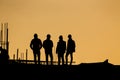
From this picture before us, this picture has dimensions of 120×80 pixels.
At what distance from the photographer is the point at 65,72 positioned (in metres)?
30.8

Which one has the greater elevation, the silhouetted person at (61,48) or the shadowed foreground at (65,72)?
the silhouetted person at (61,48)

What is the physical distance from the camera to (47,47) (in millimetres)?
32188

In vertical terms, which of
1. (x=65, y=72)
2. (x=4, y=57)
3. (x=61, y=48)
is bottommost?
(x=65, y=72)

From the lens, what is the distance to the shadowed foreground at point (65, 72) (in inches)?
1160

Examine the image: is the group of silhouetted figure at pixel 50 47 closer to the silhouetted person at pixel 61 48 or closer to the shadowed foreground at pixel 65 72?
the silhouetted person at pixel 61 48

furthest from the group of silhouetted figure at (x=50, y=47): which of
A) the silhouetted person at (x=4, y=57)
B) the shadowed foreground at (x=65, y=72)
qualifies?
the silhouetted person at (x=4, y=57)

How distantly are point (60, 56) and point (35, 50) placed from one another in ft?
6.20

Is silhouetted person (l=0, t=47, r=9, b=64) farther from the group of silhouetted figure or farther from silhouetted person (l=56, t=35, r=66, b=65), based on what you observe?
silhouetted person (l=56, t=35, r=66, b=65)

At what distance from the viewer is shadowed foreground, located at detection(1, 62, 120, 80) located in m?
29.5

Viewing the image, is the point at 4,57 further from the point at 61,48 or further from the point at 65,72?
the point at 65,72

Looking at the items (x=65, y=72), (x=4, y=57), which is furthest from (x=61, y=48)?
(x=4, y=57)

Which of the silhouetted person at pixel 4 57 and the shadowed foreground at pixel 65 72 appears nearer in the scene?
the shadowed foreground at pixel 65 72

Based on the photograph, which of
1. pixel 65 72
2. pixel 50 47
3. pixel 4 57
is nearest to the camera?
pixel 65 72

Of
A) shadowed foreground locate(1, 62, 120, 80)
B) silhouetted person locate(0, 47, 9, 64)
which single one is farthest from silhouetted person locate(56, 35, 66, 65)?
silhouetted person locate(0, 47, 9, 64)
